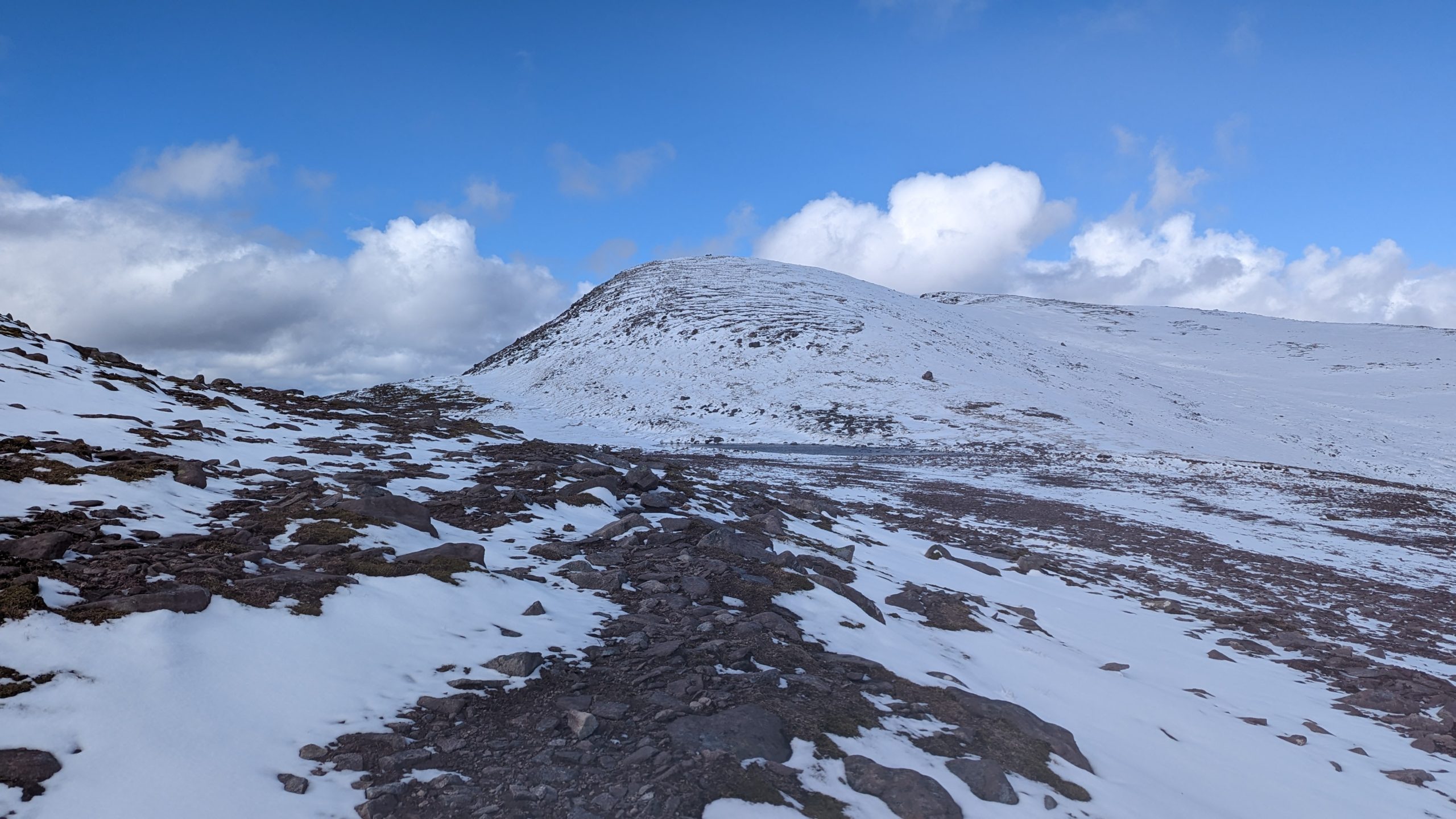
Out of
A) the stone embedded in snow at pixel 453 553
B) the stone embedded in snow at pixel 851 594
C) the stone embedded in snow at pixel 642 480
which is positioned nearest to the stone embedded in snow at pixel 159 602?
the stone embedded in snow at pixel 453 553

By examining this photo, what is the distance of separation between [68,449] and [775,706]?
34.3 feet

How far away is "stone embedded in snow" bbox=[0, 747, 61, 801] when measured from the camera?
365cm

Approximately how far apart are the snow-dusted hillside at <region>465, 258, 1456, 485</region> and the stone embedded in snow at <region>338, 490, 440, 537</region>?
3239cm

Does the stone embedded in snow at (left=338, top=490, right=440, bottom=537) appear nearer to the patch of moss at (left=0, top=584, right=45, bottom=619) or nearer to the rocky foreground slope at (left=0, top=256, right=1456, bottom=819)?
the rocky foreground slope at (left=0, top=256, right=1456, bottom=819)

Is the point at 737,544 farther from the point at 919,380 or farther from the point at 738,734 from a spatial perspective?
the point at 919,380

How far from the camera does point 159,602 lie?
5.49 meters

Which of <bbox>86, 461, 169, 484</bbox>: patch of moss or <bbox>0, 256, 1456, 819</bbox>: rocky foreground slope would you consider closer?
<bbox>0, 256, 1456, 819</bbox>: rocky foreground slope

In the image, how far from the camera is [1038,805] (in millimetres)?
5160

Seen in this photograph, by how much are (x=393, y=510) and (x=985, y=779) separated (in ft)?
25.1

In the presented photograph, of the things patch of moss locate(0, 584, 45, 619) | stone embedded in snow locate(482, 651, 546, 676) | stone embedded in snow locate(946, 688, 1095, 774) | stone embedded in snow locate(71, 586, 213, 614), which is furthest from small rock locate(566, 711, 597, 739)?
patch of moss locate(0, 584, 45, 619)

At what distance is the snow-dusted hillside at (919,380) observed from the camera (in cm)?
4556

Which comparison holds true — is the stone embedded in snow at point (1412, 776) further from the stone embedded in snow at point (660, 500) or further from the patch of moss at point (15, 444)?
the patch of moss at point (15, 444)

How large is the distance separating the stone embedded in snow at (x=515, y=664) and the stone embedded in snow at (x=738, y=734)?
4.63ft

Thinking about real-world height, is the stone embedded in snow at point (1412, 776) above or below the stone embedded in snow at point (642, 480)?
below
